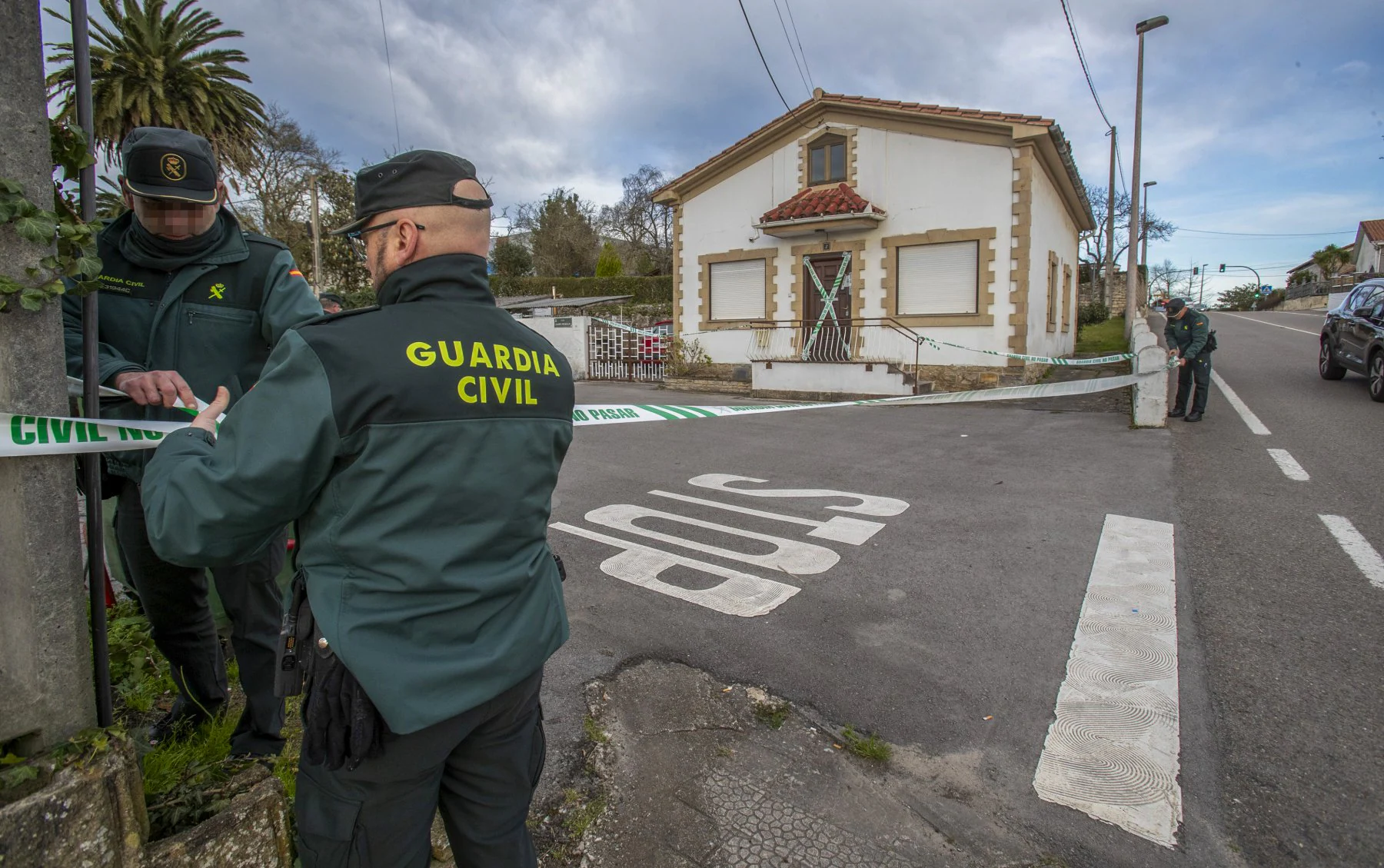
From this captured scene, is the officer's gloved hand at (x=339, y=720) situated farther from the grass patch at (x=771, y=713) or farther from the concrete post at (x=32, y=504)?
the grass patch at (x=771, y=713)

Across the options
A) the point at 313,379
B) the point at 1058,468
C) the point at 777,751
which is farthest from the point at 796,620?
the point at 1058,468

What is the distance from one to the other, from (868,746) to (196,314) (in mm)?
2691

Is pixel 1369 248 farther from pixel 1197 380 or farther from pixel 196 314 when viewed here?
pixel 196 314

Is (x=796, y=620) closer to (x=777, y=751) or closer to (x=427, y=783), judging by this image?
(x=777, y=751)

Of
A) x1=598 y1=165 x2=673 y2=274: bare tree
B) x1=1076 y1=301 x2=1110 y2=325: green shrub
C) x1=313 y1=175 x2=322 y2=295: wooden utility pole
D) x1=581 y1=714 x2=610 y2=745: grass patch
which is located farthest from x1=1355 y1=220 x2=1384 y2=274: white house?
x1=581 y1=714 x2=610 y2=745: grass patch

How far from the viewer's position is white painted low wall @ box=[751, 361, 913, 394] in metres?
14.5

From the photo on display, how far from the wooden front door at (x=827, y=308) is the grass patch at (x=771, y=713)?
13170 millimetres

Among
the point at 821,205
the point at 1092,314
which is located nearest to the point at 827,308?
the point at 821,205

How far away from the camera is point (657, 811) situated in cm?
238

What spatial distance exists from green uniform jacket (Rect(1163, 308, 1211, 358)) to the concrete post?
10828 mm

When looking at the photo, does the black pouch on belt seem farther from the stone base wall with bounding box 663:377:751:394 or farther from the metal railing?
the stone base wall with bounding box 663:377:751:394

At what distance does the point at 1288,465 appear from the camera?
7.02 metres

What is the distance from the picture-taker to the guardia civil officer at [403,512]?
51.9 inches

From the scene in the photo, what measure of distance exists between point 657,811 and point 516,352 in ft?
5.41
